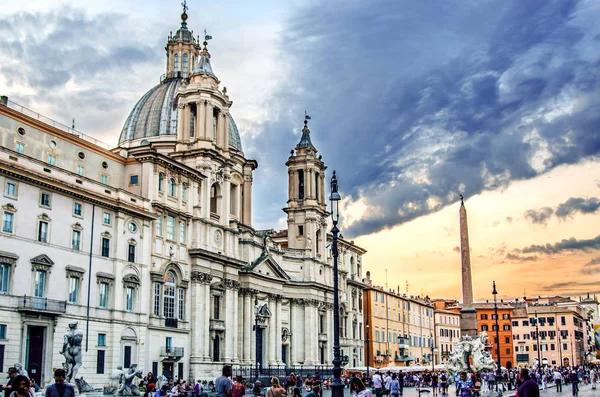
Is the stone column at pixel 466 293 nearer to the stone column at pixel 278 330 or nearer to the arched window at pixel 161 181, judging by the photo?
the stone column at pixel 278 330

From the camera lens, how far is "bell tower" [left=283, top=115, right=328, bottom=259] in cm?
8281

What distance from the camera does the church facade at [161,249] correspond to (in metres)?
42.6

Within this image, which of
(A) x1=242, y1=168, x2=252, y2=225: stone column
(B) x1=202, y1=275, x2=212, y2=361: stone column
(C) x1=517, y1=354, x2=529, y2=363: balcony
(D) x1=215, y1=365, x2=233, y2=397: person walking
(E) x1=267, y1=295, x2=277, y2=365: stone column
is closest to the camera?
(D) x1=215, y1=365, x2=233, y2=397: person walking

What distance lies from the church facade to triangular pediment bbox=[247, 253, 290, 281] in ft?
0.47

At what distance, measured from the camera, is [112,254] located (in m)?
48.8

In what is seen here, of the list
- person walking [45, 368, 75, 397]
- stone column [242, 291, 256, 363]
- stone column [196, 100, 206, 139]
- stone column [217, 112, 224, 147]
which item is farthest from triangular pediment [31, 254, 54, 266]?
person walking [45, 368, 75, 397]

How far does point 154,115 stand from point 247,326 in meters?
22.3

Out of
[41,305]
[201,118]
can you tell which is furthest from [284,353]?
[41,305]

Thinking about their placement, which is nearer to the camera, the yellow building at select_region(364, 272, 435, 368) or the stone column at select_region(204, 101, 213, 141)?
the stone column at select_region(204, 101, 213, 141)

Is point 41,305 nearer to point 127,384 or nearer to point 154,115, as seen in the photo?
point 127,384

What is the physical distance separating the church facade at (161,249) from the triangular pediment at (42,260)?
0.27 feet

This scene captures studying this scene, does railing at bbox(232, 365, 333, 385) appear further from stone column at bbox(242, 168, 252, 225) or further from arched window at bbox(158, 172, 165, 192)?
arched window at bbox(158, 172, 165, 192)

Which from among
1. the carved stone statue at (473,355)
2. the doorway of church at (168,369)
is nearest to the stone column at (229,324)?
the doorway of church at (168,369)

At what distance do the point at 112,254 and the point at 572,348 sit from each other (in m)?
108
